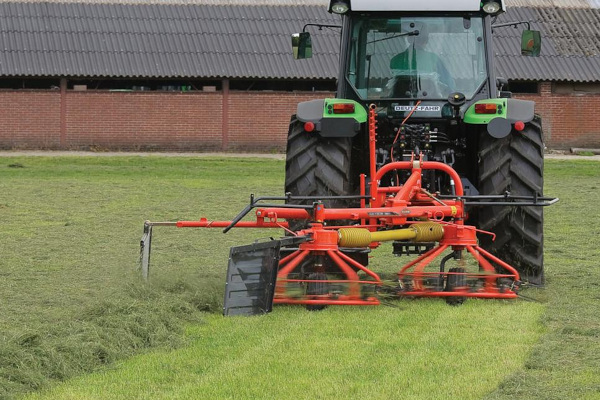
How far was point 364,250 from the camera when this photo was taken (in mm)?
9156

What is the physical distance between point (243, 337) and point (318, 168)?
101 inches

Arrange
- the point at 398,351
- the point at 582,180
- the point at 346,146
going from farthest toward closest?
the point at 582,180
the point at 346,146
the point at 398,351

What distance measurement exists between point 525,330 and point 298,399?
236cm

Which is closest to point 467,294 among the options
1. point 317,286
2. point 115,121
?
point 317,286

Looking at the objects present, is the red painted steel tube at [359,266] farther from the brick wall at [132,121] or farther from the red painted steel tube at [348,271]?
the brick wall at [132,121]

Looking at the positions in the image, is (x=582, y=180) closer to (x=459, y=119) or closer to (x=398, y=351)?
(x=459, y=119)

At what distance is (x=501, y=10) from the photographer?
33.1 feet

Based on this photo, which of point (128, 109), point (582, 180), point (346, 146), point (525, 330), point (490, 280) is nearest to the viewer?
point (525, 330)

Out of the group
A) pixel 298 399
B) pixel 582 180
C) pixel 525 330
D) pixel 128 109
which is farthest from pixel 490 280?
pixel 128 109

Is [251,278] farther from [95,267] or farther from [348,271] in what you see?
[95,267]

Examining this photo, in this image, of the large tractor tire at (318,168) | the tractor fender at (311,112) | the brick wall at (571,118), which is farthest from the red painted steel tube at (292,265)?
the brick wall at (571,118)

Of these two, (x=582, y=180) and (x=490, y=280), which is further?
(x=582, y=180)

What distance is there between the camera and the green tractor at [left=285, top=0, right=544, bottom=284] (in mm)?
9523

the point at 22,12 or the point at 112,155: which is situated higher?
the point at 22,12
